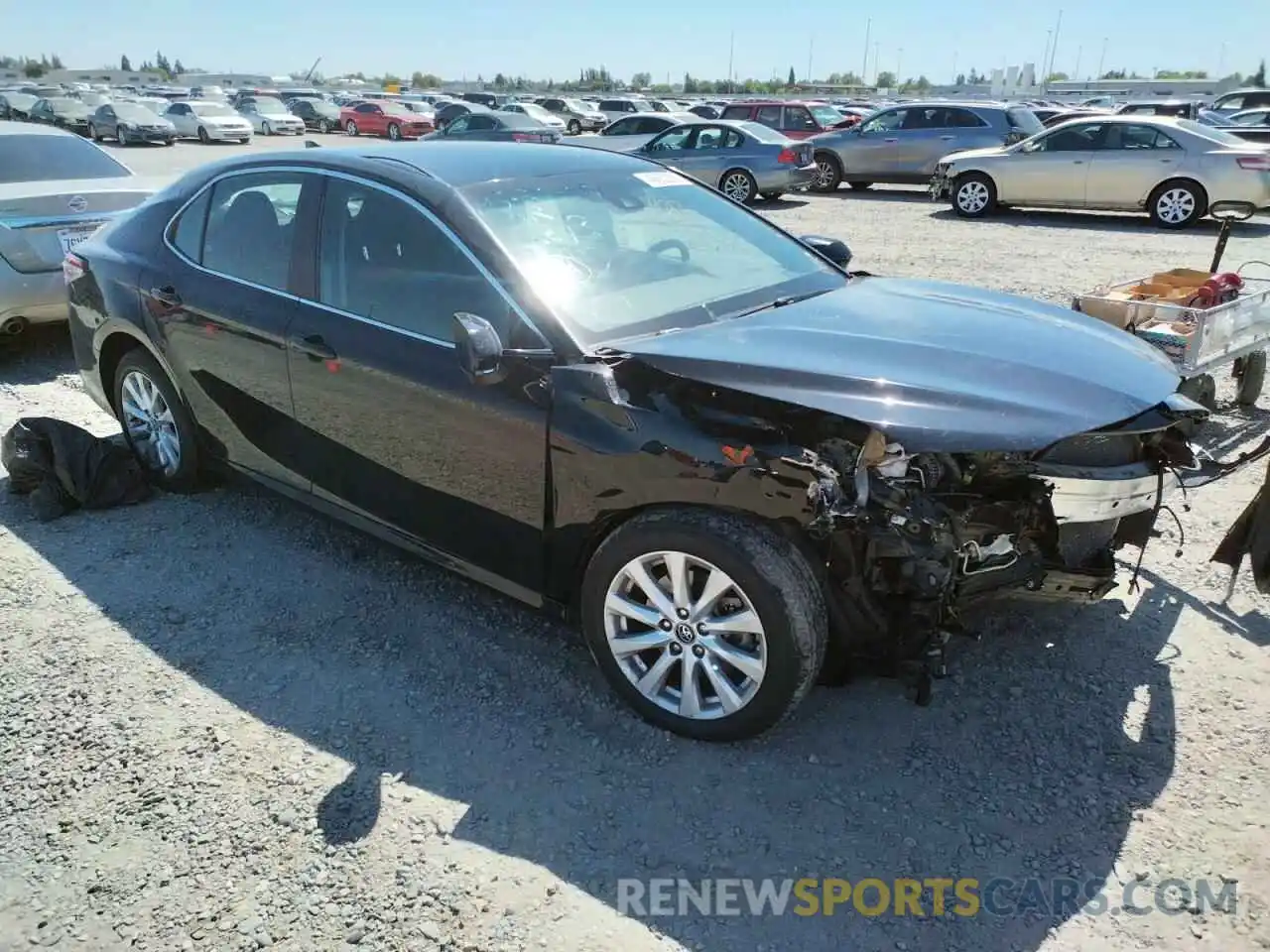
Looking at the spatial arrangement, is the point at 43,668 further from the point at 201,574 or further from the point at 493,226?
the point at 493,226

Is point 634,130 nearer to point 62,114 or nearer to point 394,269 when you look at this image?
point 394,269

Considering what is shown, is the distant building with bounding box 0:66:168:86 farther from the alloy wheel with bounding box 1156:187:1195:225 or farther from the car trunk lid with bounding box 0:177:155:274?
the car trunk lid with bounding box 0:177:155:274

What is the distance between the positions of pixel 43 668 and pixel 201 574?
77 cm

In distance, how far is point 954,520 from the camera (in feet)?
9.52

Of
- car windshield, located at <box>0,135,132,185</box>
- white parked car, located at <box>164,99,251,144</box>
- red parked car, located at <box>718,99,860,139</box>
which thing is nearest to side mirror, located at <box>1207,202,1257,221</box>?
car windshield, located at <box>0,135,132,185</box>

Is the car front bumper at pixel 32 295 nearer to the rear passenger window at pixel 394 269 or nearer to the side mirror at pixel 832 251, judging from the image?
the rear passenger window at pixel 394 269

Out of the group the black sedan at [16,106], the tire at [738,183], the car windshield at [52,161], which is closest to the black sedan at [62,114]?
the black sedan at [16,106]

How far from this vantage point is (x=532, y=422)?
10.3 ft

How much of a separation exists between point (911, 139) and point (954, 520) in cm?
1669

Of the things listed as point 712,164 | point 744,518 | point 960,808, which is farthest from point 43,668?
point 712,164

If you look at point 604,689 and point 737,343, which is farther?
point 604,689

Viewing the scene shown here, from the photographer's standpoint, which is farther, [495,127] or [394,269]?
[495,127]

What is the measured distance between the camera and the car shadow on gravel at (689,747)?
2635mm

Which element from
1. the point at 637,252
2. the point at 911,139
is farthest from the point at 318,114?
the point at 637,252
